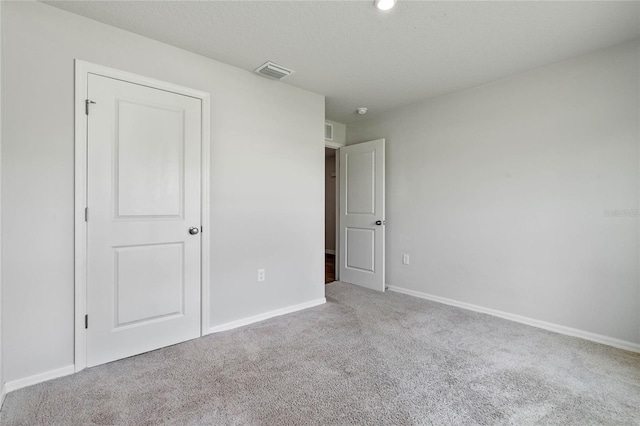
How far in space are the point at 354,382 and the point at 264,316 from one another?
129cm

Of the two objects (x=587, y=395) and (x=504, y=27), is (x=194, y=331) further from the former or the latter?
(x=504, y=27)

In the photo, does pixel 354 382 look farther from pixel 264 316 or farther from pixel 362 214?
pixel 362 214

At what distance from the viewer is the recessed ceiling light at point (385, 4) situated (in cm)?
181

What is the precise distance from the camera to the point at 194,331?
7.98ft

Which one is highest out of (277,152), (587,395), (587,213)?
(277,152)

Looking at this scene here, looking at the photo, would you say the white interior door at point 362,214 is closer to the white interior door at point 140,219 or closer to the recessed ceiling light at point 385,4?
the recessed ceiling light at point 385,4

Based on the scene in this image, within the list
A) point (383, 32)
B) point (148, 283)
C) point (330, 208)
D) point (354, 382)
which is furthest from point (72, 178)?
point (330, 208)

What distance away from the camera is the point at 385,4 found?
1831mm

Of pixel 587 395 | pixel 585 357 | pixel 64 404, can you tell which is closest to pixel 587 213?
pixel 585 357

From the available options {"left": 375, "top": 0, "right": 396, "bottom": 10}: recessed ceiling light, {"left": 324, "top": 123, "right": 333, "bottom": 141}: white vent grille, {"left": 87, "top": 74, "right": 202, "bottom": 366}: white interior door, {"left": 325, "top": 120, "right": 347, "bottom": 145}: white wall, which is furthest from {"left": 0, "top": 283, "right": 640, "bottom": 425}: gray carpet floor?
{"left": 325, "top": 120, "right": 347, "bottom": 145}: white wall

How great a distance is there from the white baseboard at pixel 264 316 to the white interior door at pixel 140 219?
0.23 m

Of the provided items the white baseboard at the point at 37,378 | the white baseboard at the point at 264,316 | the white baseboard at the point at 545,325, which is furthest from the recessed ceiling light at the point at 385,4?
the white baseboard at the point at 37,378

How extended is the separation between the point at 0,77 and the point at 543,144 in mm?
3939

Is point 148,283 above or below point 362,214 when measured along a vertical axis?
below
